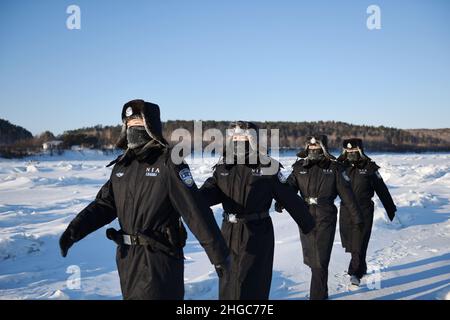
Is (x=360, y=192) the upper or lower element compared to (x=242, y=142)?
lower

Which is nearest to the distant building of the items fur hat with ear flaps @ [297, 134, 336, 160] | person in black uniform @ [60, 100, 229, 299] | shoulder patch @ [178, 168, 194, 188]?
fur hat with ear flaps @ [297, 134, 336, 160]

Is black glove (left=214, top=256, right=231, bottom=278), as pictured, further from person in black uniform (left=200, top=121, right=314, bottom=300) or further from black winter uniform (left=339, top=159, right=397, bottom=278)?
black winter uniform (left=339, top=159, right=397, bottom=278)

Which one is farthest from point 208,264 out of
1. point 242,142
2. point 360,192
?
point 242,142

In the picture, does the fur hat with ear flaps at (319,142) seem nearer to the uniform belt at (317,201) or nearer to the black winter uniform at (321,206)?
the black winter uniform at (321,206)

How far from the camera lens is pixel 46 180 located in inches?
805

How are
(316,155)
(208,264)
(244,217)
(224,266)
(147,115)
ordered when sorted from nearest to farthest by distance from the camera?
(224,266) < (147,115) < (244,217) < (316,155) < (208,264)

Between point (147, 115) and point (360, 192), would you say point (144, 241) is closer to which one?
point (147, 115)

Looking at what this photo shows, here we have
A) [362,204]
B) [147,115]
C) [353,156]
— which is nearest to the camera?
[147,115]

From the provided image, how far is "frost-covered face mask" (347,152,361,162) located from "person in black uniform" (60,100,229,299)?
5.37 m

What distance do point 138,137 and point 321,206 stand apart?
11.5 ft

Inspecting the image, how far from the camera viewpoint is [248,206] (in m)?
4.22

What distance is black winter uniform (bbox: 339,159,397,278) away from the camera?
707cm
